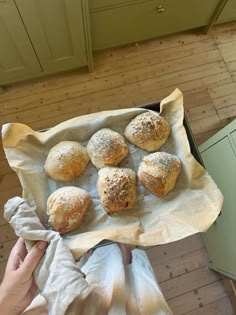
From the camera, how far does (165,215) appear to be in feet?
2.92

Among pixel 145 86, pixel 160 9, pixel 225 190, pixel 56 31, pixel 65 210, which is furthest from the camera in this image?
pixel 145 86

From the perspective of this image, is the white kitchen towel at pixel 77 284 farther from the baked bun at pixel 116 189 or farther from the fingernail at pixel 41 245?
the baked bun at pixel 116 189

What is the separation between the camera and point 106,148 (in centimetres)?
94

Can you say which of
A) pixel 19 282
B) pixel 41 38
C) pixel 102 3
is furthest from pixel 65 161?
pixel 102 3

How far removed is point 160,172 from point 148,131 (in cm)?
14

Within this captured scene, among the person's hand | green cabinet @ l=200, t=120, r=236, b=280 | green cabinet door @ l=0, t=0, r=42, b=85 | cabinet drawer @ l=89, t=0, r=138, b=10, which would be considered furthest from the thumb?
cabinet drawer @ l=89, t=0, r=138, b=10

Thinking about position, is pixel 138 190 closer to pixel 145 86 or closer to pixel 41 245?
pixel 41 245

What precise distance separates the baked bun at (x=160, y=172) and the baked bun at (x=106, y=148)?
0.09 metres

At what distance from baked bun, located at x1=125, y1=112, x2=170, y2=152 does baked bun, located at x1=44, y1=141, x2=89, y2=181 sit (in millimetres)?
175

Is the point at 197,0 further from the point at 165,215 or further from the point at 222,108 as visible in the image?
the point at 165,215

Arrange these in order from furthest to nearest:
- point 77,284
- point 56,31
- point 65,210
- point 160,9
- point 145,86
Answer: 1. point 145,86
2. point 160,9
3. point 56,31
4. point 65,210
5. point 77,284

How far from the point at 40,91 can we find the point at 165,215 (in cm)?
116

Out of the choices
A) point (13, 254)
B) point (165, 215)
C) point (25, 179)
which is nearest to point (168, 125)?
point (165, 215)

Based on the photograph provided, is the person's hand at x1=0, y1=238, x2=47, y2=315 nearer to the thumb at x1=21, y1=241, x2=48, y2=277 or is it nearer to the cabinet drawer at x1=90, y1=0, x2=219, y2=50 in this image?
the thumb at x1=21, y1=241, x2=48, y2=277
